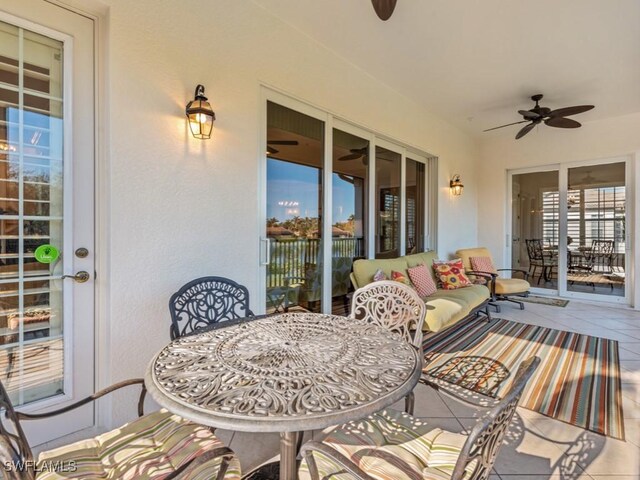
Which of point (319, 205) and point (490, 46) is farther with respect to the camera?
point (319, 205)

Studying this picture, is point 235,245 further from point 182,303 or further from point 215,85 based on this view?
point 215,85

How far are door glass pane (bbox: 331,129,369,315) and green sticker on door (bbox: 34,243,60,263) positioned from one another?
2293 millimetres

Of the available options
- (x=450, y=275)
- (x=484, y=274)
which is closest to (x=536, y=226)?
(x=484, y=274)

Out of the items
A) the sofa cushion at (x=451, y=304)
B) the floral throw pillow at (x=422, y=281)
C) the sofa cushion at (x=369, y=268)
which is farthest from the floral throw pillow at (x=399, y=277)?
the sofa cushion at (x=451, y=304)

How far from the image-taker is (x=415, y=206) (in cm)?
488

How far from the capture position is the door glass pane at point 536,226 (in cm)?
575

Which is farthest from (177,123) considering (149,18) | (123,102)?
(149,18)

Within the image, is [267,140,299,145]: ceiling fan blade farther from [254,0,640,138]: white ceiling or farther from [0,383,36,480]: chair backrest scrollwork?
[0,383,36,480]: chair backrest scrollwork

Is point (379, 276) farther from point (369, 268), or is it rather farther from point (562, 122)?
point (562, 122)

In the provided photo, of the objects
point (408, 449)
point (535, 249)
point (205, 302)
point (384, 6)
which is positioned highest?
point (384, 6)

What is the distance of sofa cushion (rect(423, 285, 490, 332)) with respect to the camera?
2.97 meters

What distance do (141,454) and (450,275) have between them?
12.9 feet

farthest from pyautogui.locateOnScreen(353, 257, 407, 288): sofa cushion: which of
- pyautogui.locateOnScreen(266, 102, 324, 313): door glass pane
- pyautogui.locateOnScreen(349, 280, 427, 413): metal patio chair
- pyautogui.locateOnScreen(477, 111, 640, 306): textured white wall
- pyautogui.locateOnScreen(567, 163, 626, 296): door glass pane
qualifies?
pyautogui.locateOnScreen(567, 163, 626, 296): door glass pane

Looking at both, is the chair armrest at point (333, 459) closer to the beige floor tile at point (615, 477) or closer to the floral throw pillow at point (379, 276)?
the beige floor tile at point (615, 477)
